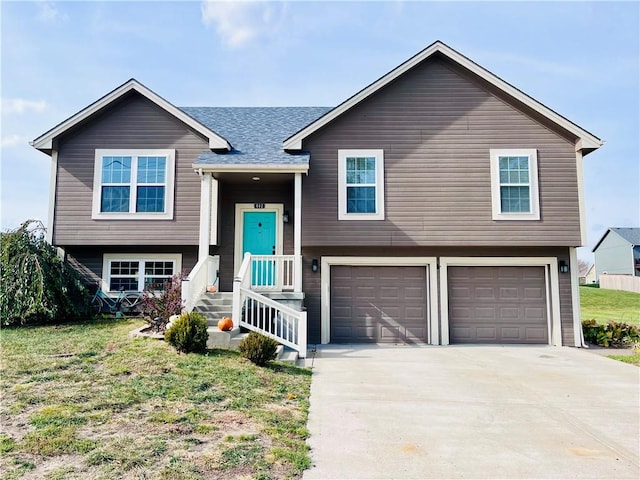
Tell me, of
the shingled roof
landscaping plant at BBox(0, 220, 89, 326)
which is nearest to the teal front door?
the shingled roof

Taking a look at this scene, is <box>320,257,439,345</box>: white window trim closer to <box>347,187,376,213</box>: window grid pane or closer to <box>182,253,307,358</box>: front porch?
<box>182,253,307,358</box>: front porch

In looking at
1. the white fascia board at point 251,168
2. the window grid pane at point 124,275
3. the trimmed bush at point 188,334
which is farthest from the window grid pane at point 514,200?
the window grid pane at point 124,275

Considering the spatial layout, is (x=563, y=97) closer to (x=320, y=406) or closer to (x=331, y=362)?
(x=331, y=362)

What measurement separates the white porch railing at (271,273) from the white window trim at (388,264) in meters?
1.00

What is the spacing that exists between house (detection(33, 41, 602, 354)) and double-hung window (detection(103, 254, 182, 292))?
66cm

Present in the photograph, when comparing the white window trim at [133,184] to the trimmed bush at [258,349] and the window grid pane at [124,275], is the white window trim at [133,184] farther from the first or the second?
the trimmed bush at [258,349]

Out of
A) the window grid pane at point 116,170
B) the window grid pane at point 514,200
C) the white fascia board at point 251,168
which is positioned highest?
the window grid pane at point 116,170

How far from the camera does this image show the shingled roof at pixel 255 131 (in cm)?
1060

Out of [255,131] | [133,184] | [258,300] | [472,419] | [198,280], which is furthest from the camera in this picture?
[255,131]

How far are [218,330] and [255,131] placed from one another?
698cm

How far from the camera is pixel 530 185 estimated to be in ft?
35.8

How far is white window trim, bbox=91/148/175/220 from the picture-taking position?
11.4 m

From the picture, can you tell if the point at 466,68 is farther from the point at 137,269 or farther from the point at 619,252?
the point at 619,252

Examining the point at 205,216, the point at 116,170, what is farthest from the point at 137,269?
the point at 205,216
